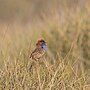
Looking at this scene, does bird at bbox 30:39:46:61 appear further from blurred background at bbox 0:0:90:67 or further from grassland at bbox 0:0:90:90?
blurred background at bbox 0:0:90:67

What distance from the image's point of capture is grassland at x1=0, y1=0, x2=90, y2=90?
3854mm

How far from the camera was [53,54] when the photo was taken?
7844 millimetres

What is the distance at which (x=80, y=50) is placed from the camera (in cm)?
771

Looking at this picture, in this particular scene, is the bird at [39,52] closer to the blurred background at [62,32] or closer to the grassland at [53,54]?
the grassland at [53,54]

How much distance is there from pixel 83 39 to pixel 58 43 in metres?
0.46

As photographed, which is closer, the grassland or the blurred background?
the grassland

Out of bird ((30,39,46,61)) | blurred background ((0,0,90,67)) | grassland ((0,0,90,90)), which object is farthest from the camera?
blurred background ((0,0,90,67))

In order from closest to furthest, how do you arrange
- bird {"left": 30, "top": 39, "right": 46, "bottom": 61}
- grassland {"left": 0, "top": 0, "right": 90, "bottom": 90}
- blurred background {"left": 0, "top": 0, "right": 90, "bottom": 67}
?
grassland {"left": 0, "top": 0, "right": 90, "bottom": 90} → bird {"left": 30, "top": 39, "right": 46, "bottom": 61} → blurred background {"left": 0, "top": 0, "right": 90, "bottom": 67}

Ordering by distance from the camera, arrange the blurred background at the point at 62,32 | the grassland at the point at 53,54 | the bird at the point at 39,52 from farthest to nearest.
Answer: the blurred background at the point at 62,32, the bird at the point at 39,52, the grassland at the point at 53,54

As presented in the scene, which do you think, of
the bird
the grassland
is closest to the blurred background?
the grassland

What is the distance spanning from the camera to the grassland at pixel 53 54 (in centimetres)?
385

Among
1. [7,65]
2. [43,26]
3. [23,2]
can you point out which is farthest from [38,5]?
[7,65]

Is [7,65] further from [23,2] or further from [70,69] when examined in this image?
[23,2]

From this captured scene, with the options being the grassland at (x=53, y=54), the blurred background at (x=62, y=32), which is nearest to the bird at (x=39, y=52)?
the grassland at (x=53, y=54)
